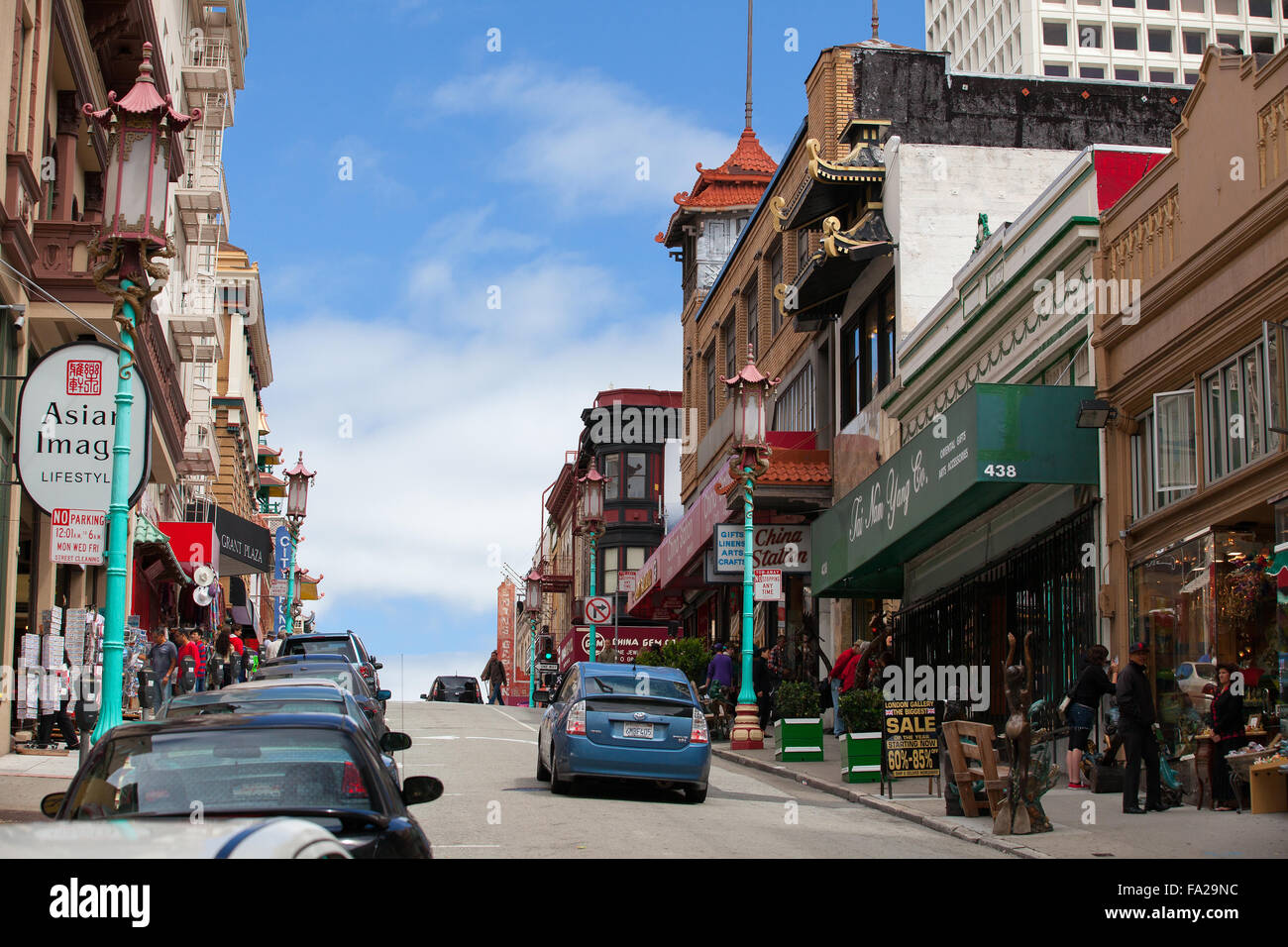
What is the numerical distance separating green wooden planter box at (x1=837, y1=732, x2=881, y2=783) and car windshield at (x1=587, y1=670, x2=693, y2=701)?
10.3 feet

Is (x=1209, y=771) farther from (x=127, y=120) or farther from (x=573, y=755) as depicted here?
(x=127, y=120)

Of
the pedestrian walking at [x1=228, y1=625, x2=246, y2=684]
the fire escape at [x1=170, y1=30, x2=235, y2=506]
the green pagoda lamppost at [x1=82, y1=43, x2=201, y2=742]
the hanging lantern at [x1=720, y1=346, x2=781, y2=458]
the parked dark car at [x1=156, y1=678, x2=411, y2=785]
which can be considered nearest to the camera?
the parked dark car at [x1=156, y1=678, x2=411, y2=785]

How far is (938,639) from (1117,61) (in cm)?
8727

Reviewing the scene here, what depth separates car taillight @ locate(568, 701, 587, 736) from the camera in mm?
16391

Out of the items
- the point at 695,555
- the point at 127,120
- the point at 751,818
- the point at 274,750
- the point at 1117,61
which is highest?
the point at 1117,61

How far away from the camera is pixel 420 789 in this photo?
7.90m

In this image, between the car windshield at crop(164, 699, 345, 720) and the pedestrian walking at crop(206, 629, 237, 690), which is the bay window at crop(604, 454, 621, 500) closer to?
the pedestrian walking at crop(206, 629, 237, 690)

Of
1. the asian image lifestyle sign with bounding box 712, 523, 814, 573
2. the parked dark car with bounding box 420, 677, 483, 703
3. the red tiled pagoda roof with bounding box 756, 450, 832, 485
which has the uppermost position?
the red tiled pagoda roof with bounding box 756, 450, 832, 485

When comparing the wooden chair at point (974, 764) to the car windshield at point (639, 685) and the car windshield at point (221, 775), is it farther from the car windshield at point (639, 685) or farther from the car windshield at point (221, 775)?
the car windshield at point (221, 775)

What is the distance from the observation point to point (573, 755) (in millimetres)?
16312

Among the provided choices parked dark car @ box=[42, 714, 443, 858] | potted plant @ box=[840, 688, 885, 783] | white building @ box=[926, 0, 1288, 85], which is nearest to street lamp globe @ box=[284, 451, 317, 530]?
potted plant @ box=[840, 688, 885, 783]

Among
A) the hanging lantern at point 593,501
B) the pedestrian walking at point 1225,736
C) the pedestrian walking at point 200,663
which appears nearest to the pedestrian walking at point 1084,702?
the pedestrian walking at point 1225,736

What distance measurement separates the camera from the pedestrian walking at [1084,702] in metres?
16.7

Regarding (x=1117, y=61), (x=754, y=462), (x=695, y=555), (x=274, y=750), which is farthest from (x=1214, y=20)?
(x=274, y=750)
